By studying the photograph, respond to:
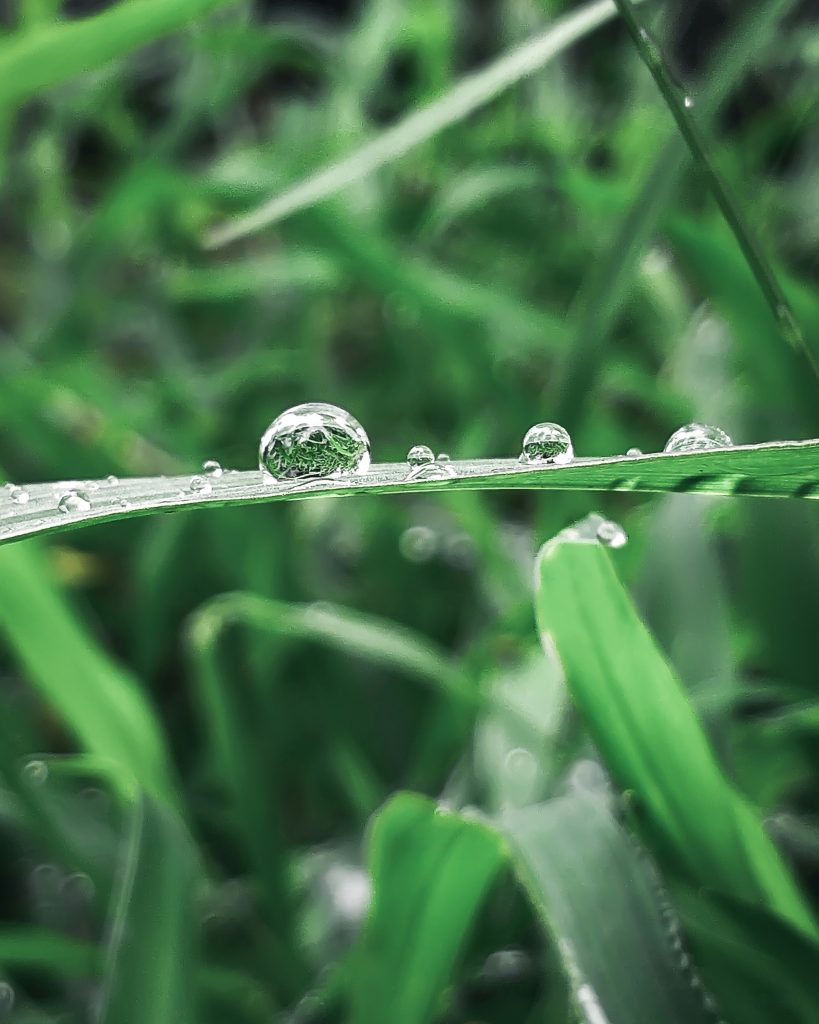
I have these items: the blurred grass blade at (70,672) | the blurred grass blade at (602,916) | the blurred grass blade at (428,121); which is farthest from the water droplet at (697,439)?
the blurred grass blade at (70,672)

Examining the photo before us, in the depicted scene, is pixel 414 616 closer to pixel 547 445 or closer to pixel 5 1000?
pixel 5 1000

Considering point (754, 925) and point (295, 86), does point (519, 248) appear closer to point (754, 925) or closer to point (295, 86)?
point (754, 925)

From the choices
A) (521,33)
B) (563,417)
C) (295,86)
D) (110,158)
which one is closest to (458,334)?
(563,417)

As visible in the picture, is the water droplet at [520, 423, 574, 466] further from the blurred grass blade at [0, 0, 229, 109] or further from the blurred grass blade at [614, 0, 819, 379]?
the blurred grass blade at [0, 0, 229, 109]

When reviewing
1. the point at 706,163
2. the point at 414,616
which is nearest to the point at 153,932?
the point at 706,163

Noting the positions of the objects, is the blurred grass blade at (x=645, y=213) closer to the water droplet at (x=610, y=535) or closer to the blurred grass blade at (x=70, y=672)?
the water droplet at (x=610, y=535)

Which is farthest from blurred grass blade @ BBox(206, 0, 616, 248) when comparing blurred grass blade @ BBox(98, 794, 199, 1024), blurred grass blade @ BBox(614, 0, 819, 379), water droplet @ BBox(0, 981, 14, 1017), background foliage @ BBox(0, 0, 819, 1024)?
water droplet @ BBox(0, 981, 14, 1017)

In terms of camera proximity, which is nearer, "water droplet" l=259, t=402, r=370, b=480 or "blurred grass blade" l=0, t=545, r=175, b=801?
"water droplet" l=259, t=402, r=370, b=480
